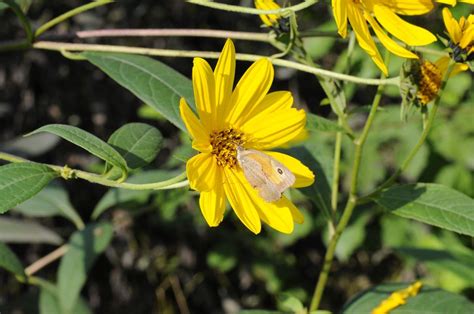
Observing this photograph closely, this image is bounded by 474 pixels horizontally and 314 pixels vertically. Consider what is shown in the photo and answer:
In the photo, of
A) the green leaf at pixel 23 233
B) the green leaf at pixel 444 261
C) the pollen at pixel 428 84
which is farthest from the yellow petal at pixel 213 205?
the green leaf at pixel 23 233

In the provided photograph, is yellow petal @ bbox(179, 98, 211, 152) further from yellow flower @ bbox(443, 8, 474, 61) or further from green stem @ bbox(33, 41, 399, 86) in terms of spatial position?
yellow flower @ bbox(443, 8, 474, 61)

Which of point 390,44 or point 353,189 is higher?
point 390,44

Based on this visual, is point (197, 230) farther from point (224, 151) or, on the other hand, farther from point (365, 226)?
point (224, 151)

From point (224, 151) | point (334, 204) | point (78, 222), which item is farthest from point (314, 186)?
point (78, 222)

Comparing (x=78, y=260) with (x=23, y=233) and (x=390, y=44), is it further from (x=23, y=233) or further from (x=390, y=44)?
(x=390, y=44)

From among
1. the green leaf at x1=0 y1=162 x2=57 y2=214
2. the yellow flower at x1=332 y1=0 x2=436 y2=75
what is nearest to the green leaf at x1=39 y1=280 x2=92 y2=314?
the green leaf at x1=0 y1=162 x2=57 y2=214

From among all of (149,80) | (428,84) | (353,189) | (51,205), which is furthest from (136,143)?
(51,205)

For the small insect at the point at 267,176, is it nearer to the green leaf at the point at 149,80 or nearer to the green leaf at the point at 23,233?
the green leaf at the point at 149,80
